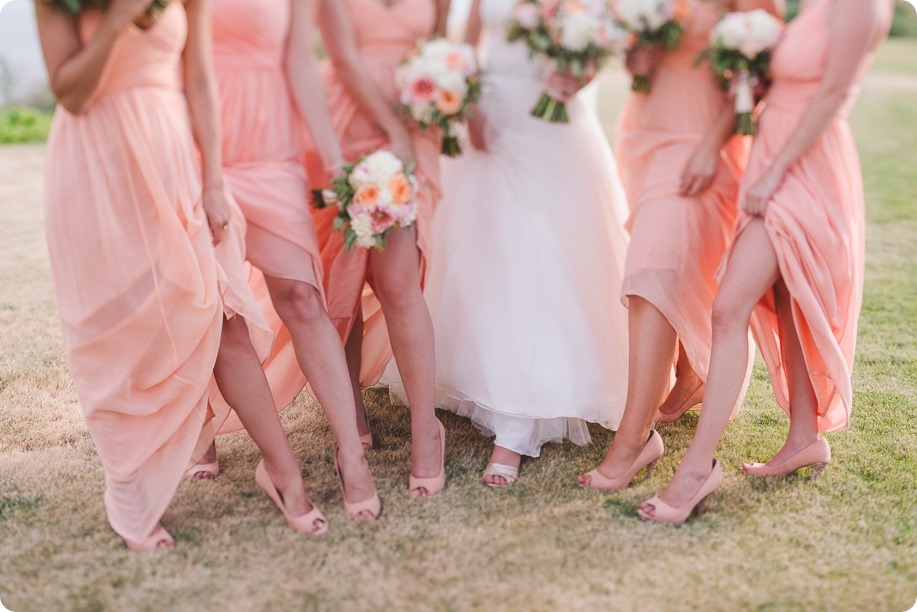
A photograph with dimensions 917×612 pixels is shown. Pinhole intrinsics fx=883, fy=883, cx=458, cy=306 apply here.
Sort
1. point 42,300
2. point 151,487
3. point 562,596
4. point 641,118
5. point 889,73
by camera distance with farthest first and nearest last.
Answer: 1. point 889,73
2. point 42,300
3. point 641,118
4. point 151,487
5. point 562,596

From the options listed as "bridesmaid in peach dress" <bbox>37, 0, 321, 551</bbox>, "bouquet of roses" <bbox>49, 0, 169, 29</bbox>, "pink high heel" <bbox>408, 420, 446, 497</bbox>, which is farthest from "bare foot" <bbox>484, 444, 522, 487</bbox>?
"bouquet of roses" <bbox>49, 0, 169, 29</bbox>

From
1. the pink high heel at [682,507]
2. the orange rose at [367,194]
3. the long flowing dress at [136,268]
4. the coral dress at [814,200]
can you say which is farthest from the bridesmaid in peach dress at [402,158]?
the coral dress at [814,200]

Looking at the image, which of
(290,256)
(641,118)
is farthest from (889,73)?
(290,256)

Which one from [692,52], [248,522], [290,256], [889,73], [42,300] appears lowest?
[889,73]

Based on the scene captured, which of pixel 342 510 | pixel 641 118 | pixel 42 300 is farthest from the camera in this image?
pixel 42 300

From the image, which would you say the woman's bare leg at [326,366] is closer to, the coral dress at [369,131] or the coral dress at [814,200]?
Answer: the coral dress at [369,131]

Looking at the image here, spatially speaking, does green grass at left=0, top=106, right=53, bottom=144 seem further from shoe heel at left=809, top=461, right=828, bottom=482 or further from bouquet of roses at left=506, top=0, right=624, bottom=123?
shoe heel at left=809, top=461, right=828, bottom=482

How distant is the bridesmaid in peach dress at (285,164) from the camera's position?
3176 mm

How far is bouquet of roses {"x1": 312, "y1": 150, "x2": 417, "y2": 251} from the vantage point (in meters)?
3.14

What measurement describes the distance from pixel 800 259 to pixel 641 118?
0.91 m

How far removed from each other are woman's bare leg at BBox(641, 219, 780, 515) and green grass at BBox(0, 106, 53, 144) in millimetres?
10682

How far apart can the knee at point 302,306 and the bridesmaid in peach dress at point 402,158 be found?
0.87 feet

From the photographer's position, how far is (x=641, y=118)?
3.66m

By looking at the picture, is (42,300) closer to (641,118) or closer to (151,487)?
(151,487)
